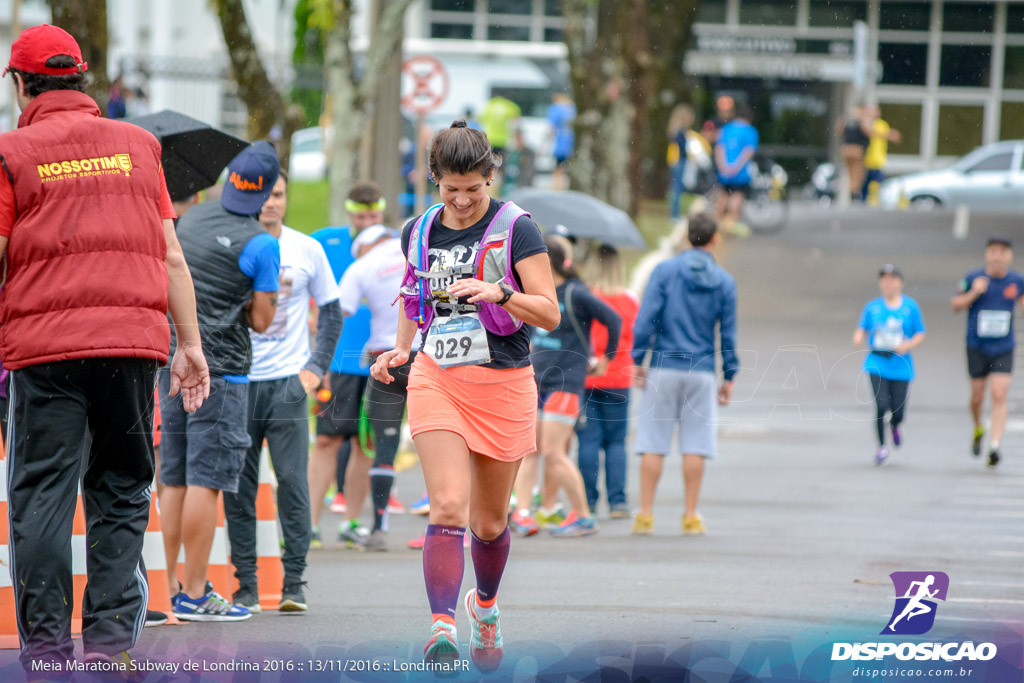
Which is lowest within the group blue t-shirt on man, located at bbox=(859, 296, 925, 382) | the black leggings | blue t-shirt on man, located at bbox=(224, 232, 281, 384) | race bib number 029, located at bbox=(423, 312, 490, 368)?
the black leggings

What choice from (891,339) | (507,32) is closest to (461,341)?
(891,339)

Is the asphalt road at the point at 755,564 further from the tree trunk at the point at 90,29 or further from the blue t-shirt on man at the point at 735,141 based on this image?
the blue t-shirt on man at the point at 735,141

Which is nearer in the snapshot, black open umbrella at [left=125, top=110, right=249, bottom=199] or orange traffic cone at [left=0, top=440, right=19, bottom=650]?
orange traffic cone at [left=0, top=440, right=19, bottom=650]

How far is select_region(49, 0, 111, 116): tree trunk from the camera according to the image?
9.34 m

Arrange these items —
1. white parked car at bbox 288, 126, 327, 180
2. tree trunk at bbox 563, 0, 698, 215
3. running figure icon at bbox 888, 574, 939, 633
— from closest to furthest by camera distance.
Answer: running figure icon at bbox 888, 574, 939, 633
tree trunk at bbox 563, 0, 698, 215
white parked car at bbox 288, 126, 327, 180

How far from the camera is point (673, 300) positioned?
8828 mm

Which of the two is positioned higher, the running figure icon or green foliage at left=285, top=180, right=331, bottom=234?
the running figure icon

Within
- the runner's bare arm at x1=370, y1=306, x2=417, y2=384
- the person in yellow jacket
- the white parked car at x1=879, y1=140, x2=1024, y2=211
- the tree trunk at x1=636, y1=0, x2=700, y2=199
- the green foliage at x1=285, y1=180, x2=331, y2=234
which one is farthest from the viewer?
the tree trunk at x1=636, y1=0, x2=700, y2=199

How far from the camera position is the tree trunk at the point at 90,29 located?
368 inches

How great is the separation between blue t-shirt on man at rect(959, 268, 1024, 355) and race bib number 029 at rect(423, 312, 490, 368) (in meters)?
7.77

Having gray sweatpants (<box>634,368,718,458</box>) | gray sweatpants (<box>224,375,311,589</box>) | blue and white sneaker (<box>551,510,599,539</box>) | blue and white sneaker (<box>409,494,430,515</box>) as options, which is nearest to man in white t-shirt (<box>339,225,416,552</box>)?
blue and white sneaker (<box>551,510,599,539</box>)

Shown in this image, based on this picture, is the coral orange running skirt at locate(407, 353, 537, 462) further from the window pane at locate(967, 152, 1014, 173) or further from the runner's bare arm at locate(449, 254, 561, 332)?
the window pane at locate(967, 152, 1014, 173)

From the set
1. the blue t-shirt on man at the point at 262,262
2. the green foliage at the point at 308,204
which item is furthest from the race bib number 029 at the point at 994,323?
the green foliage at the point at 308,204

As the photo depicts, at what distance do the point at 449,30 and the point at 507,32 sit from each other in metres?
2.13
